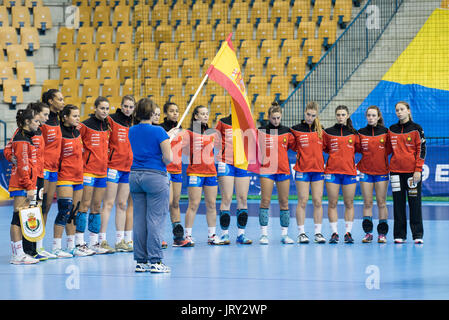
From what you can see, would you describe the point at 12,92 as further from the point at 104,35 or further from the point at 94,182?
the point at 94,182

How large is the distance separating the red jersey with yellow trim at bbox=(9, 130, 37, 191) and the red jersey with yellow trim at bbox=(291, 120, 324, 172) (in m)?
3.58

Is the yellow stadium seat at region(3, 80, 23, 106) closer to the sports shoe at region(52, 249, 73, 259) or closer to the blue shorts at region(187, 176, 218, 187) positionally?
the blue shorts at region(187, 176, 218, 187)

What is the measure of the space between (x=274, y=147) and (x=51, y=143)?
307 centimetres

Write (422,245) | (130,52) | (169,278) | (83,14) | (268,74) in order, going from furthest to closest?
(83,14), (130,52), (268,74), (422,245), (169,278)

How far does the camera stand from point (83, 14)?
23.4 m

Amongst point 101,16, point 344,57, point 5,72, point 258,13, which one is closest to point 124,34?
point 101,16

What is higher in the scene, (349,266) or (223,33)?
(223,33)

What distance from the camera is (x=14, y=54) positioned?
22.0 metres

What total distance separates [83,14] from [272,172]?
16135 mm

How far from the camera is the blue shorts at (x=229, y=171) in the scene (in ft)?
30.0

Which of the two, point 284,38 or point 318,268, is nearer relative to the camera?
point 318,268
